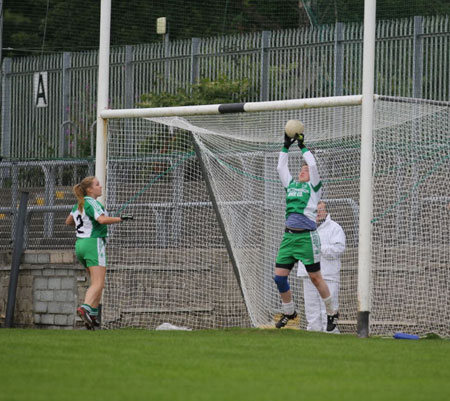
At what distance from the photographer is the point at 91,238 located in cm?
1164

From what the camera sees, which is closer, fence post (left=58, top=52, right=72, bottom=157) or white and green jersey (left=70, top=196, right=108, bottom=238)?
white and green jersey (left=70, top=196, right=108, bottom=238)

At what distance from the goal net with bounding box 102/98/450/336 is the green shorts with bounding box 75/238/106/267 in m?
1.37

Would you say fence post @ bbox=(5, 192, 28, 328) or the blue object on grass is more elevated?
fence post @ bbox=(5, 192, 28, 328)

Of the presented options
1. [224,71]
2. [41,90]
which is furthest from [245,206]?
[41,90]

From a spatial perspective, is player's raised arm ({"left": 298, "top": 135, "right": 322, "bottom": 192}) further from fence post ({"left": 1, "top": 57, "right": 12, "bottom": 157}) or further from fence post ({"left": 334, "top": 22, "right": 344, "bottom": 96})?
fence post ({"left": 1, "top": 57, "right": 12, "bottom": 157})

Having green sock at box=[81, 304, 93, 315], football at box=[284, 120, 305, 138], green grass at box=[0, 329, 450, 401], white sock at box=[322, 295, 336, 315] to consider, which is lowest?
green grass at box=[0, 329, 450, 401]

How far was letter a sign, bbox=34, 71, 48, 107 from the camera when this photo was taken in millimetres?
20469

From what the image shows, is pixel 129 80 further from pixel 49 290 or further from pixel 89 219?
pixel 89 219

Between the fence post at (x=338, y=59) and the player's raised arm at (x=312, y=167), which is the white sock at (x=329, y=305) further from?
the fence post at (x=338, y=59)

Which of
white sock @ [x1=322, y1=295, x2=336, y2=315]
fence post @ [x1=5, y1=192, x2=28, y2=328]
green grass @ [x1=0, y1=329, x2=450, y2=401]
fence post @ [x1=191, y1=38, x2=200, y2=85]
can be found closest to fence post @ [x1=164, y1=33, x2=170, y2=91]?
fence post @ [x1=191, y1=38, x2=200, y2=85]

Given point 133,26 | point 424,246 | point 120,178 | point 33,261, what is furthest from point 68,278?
point 133,26

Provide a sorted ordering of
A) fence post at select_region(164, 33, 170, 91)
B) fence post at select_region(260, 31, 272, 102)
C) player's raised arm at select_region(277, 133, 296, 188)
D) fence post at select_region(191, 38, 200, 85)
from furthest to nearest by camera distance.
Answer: fence post at select_region(164, 33, 170, 91)
fence post at select_region(191, 38, 200, 85)
fence post at select_region(260, 31, 272, 102)
player's raised arm at select_region(277, 133, 296, 188)

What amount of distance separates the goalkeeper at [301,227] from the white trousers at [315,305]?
3.98ft

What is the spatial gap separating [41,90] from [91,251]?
9505mm
